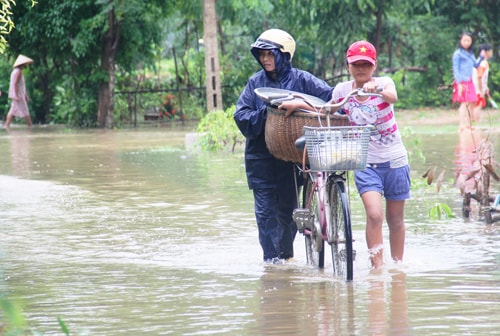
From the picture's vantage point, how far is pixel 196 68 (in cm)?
3192

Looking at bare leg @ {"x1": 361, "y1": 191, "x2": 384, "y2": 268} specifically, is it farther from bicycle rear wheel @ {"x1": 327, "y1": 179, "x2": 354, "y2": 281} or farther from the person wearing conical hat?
the person wearing conical hat

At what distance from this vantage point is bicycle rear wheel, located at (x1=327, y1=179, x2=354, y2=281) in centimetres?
684

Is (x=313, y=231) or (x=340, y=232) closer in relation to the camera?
(x=340, y=232)

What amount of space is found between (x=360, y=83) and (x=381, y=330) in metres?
2.11

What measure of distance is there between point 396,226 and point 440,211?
8.43ft

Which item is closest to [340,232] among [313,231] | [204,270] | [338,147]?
[313,231]

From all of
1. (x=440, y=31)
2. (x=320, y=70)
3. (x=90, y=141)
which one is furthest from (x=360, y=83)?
(x=320, y=70)

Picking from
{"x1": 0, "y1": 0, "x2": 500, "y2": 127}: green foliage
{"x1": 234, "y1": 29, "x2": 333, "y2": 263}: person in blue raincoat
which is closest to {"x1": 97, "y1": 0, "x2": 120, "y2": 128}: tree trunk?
{"x1": 0, "y1": 0, "x2": 500, "y2": 127}: green foliage

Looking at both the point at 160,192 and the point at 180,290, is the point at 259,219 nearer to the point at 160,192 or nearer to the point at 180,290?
the point at 180,290

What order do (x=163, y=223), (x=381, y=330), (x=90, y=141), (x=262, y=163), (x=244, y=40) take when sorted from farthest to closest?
1. (x=244, y=40)
2. (x=90, y=141)
3. (x=163, y=223)
4. (x=262, y=163)
5. (x=381, y=330)

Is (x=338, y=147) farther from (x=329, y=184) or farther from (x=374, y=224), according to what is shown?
(x=374, y=224)

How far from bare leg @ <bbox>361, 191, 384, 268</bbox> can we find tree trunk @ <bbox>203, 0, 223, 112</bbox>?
48.4ft

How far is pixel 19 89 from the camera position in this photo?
2645cm

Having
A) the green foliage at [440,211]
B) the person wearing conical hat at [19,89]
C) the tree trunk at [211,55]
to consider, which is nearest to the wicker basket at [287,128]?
the green foliage at [440,211]
